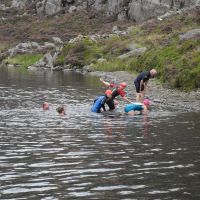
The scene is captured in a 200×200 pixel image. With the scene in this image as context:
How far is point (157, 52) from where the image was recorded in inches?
2044

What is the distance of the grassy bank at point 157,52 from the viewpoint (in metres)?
37.8

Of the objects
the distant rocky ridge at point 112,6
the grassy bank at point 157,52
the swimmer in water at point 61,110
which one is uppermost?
the distant rocky ridge at point 112,6

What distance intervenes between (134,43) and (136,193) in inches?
2425

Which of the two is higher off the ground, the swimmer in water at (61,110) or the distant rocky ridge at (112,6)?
the distant rocky ridge at (112,6)

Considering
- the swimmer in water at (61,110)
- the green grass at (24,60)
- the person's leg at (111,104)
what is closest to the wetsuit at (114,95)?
the person's leg at (111,104)

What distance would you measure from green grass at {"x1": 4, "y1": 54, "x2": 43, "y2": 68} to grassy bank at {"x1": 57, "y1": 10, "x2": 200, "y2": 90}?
9.99 meters

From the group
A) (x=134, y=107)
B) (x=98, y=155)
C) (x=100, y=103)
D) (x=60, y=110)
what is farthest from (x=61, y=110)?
(x=98, y=155)

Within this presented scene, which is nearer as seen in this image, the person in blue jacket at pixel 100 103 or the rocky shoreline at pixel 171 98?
the person in blue jacket at pixel 100 103

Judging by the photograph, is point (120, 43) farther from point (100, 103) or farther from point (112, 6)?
point (100, 103)

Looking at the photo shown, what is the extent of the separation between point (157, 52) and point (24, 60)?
145ft

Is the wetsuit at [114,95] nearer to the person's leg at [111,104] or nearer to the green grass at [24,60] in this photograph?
the person's leg at [111,104]

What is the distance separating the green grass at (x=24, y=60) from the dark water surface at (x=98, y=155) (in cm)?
6287

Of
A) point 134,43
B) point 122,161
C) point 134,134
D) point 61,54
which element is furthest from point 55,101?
point 61,54

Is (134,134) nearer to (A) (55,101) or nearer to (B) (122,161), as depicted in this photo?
(B) (122,161)
